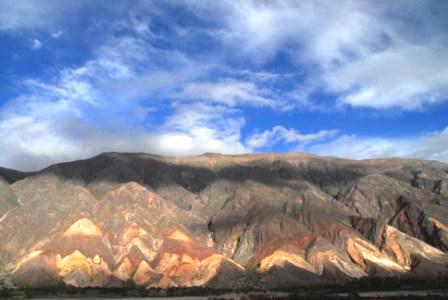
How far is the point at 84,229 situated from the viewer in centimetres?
14825

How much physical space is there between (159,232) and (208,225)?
26.6 meters

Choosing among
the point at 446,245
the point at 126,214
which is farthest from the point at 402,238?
the point at 126,214

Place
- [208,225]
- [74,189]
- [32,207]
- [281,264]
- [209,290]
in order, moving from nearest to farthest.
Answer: [209,290] < [281,264] < [32,207] < [74,189] < [208,225]

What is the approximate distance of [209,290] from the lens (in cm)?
12119

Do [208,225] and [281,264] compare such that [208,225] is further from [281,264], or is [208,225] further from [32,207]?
[32,207]

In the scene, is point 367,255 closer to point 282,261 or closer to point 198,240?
point 282,261

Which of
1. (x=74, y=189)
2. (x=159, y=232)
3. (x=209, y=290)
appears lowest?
(x=209, y=290)

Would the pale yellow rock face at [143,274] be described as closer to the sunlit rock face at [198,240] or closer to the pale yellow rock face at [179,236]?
the sunlit rock face at [198,240]

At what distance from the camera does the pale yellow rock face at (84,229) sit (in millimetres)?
146625

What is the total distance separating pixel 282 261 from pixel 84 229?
5235cm

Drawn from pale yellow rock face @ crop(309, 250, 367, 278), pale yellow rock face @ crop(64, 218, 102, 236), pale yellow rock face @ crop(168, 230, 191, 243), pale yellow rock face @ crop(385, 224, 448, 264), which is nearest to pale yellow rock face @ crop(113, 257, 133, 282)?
pale yellow rock face @ crop(64, 218, 102, 236)

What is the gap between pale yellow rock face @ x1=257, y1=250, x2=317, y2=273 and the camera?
147 meters

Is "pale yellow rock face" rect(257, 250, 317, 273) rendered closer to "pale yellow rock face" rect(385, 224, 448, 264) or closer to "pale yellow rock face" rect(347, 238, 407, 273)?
"pale yellow rock face" rect(347, 238, 407, 273)

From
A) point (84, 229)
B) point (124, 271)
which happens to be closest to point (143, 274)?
point (124, 271)
